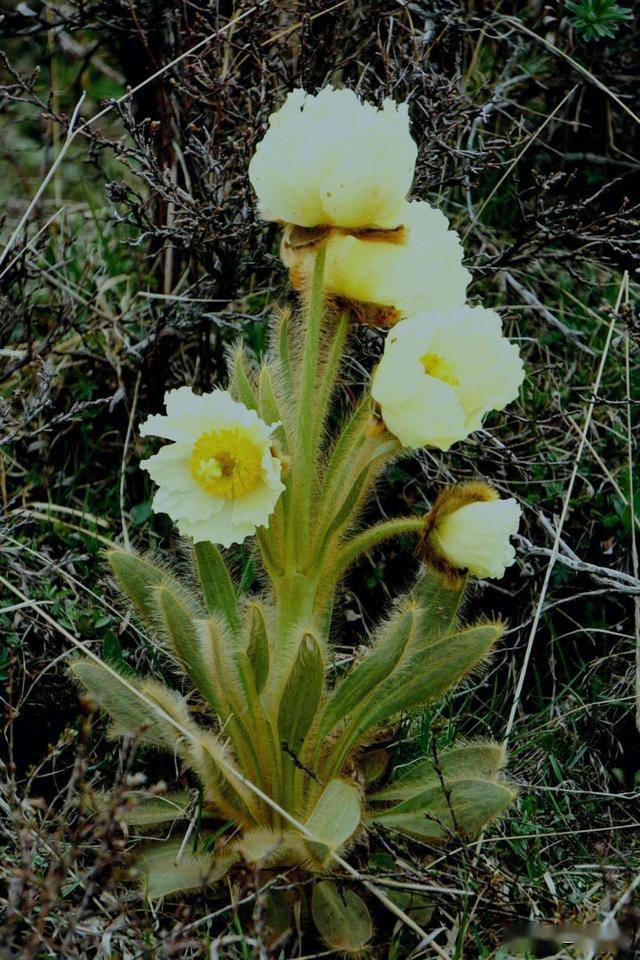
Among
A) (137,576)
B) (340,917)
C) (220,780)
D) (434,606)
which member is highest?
(137,576)

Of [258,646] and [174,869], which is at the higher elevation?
[258,646]

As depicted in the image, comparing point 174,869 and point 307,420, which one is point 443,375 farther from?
point 174,869

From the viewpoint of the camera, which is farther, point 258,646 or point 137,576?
point 137,576

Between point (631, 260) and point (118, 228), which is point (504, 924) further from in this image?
point (118, 228)

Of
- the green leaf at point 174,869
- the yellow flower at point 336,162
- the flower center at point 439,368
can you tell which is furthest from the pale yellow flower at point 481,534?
the green leaf at point 174,869

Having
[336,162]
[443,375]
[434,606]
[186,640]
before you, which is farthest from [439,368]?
[186,640]

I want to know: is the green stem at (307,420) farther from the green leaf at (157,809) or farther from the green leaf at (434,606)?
the green leaf at (157,809)

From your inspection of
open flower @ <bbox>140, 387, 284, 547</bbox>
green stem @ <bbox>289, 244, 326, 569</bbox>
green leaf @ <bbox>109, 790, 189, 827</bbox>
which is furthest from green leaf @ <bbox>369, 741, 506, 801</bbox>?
open flower @ <bbox>140, 387, 284, 547</bbox>
